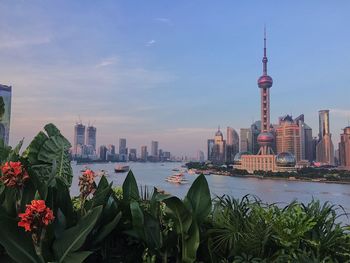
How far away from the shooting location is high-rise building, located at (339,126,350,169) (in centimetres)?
5650

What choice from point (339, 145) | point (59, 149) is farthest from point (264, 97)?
point (59, 149)

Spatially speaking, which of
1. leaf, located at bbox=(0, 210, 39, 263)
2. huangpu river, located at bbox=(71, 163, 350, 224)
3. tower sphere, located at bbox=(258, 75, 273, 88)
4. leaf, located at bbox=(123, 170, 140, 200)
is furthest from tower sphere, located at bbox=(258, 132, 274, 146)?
leaf, located at bbox=(0, 210, 39, 263)

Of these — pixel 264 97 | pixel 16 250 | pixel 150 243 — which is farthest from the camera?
pixel 264 97

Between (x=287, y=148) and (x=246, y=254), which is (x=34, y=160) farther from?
(x=287, y=148)

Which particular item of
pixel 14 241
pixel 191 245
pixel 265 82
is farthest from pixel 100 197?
pixel 265 82

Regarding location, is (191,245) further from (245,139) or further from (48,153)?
(245,139)

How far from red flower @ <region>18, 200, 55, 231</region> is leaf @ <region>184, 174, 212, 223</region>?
1025 millimetres

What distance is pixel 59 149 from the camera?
13.3 feet

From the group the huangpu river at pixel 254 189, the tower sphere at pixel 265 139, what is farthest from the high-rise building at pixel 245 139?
the huangpu river at pixel 254 189

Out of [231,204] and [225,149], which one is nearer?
[231,204]

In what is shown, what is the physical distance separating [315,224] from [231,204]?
24.9 inches

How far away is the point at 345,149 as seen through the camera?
5869cm

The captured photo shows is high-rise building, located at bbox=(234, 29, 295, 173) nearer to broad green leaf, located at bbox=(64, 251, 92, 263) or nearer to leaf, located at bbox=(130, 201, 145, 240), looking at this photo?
leaf, located at bbox=(130, 201, 145, 240)

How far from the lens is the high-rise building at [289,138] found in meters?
77.2
